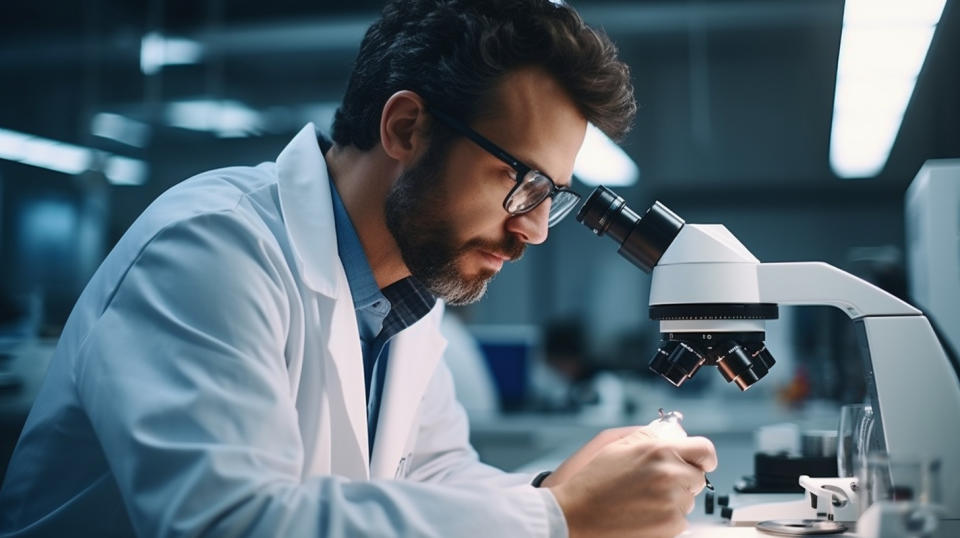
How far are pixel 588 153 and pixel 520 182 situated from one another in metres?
4.18

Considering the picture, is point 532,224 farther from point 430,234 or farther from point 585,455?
point 585,455

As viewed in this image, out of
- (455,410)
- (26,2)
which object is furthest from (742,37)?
(455,410)

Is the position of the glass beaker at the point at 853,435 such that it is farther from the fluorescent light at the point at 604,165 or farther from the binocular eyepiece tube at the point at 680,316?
the fluorescent light at the point at 604,165

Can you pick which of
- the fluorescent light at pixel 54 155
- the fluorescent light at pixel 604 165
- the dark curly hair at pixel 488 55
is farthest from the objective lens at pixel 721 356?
the fluorescent light at pixel 604 165

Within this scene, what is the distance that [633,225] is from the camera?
126 centimetres

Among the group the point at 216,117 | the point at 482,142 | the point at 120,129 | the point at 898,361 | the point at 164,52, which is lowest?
the point at 898,361

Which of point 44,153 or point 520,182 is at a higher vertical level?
point 44,153

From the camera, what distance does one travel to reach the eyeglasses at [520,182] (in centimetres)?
135

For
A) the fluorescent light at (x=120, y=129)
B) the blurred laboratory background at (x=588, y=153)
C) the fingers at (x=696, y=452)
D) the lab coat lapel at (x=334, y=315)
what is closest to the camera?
the fingers at (x=696, y=452)

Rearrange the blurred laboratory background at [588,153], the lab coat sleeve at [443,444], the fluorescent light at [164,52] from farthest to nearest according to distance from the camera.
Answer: the fluorescent light at [164,52] < the blurred laboratory background at [588,153] < the lab coat sleeve at [443,444]

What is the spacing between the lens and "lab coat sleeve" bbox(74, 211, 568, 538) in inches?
37.5

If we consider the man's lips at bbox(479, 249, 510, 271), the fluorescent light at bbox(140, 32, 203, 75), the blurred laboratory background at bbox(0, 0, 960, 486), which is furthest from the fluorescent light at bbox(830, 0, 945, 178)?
the fluorescent light at bbox(140, 32, 203, 75)

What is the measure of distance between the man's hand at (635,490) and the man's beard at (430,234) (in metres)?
0.44

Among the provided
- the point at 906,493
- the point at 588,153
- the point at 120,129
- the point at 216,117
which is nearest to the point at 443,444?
the point at 906,493
